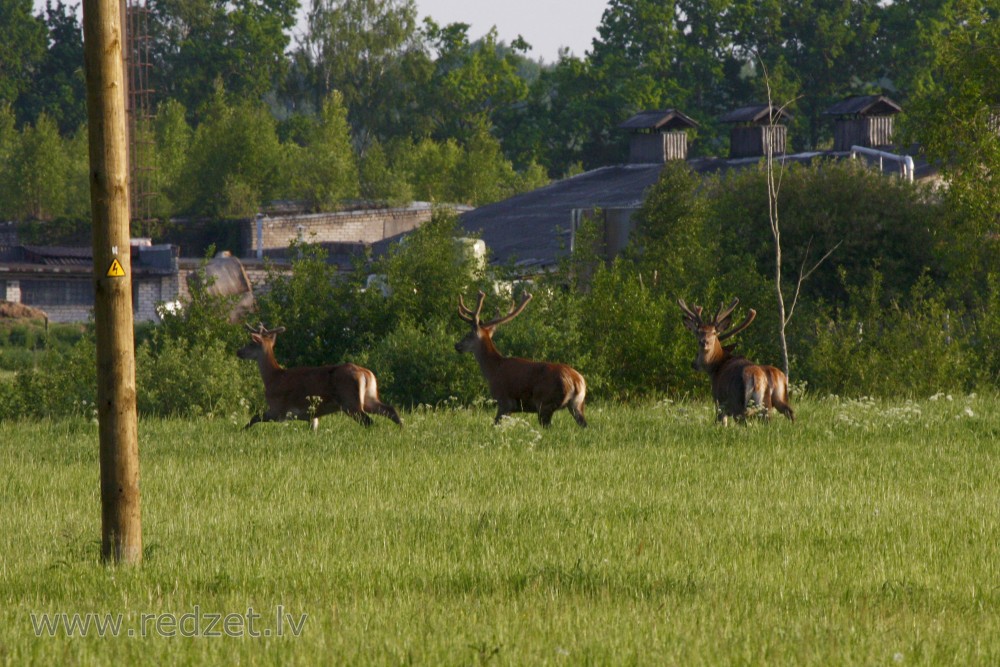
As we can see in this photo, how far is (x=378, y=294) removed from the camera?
1138 inches

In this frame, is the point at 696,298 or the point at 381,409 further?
the point at 696,298

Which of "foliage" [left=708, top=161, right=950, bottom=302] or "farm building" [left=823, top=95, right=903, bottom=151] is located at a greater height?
"farm building" [left=823, top=95, right=903, bottom=151]

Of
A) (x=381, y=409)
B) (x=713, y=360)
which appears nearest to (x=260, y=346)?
(x=381, y=409)

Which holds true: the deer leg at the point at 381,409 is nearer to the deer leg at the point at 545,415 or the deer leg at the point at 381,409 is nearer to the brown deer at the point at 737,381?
the deer leg at the point at 545,415

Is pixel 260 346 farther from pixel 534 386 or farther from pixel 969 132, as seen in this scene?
pixel 969 132

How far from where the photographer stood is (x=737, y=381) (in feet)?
59.6

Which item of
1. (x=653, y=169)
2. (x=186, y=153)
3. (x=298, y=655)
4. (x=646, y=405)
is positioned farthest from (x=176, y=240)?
(x=298, y=655)

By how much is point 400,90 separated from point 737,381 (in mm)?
100743

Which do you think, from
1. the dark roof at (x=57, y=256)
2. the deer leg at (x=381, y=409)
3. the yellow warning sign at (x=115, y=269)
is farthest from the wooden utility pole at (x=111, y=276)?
the dark roof at (x=57, y=256)

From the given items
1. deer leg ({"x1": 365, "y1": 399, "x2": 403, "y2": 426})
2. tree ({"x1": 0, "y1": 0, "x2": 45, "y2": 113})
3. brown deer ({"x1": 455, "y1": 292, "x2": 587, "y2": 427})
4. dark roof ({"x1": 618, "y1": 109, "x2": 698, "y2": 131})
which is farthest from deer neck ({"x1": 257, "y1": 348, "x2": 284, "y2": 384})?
tree ({"x1": 0, "y1": 0, "x2": 45, "y2": 113})

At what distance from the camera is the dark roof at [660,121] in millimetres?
65625

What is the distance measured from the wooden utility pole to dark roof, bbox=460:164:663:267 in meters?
33.0

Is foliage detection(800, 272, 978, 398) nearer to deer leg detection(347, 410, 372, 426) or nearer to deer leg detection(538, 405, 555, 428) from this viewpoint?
deer leg detection(538, 405, 555, 428)

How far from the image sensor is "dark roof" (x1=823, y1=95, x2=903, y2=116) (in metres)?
58.4
